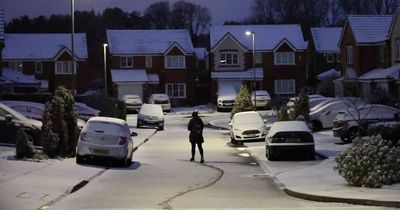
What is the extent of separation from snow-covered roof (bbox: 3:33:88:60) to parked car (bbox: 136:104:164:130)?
28201 millimetres

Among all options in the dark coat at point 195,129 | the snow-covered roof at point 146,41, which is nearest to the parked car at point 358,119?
the dark coat at point 195,129

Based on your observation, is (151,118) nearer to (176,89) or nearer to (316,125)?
(316,125)

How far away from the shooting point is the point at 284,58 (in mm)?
76375

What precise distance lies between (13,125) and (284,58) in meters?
53.9

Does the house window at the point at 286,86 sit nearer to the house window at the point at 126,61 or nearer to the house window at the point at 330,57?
the house window at the point at 330,57

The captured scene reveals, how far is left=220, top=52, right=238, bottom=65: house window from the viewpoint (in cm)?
7525

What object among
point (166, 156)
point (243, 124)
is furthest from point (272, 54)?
point (166, 156)

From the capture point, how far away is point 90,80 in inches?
3241

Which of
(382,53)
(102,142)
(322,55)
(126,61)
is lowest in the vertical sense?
(102,142)

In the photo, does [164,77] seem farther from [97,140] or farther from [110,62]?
[97,140]

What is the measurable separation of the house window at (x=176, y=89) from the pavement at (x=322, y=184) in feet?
156

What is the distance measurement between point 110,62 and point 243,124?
140 feet

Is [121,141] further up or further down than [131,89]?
further down

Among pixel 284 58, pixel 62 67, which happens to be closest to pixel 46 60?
pixel 62 67
